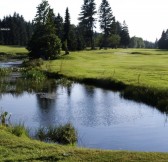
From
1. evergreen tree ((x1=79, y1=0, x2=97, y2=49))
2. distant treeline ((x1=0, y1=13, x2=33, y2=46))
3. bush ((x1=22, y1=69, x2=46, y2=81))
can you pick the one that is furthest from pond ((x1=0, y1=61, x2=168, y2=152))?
distant treeline ((x1=0, y1=13, x2=33, y2=46))

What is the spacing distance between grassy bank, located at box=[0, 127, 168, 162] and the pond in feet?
19.1

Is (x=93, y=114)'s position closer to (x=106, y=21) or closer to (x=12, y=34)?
(x=106, y=21)

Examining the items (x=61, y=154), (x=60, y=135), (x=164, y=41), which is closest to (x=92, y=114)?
(x=60, y=135)

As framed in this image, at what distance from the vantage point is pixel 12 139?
1838cm

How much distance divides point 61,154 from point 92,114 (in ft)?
50.2

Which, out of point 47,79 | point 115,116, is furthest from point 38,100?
point 47,79

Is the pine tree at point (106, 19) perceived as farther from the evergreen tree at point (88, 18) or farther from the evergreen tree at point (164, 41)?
the evergreen tree at point (164, 41)

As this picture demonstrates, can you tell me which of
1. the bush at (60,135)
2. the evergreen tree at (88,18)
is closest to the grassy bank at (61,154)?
the bush at (60,135)

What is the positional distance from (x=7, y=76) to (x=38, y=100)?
1880 cm

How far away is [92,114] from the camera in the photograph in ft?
102

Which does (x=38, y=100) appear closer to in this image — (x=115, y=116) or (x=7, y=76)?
(x=115, y=116)

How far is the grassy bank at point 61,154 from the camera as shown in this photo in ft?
50.1

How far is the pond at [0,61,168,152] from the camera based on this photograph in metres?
23.5

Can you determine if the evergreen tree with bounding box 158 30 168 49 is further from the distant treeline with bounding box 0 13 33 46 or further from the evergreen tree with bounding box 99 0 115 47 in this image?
the distant treeline with bounding box 0 13 33 46
